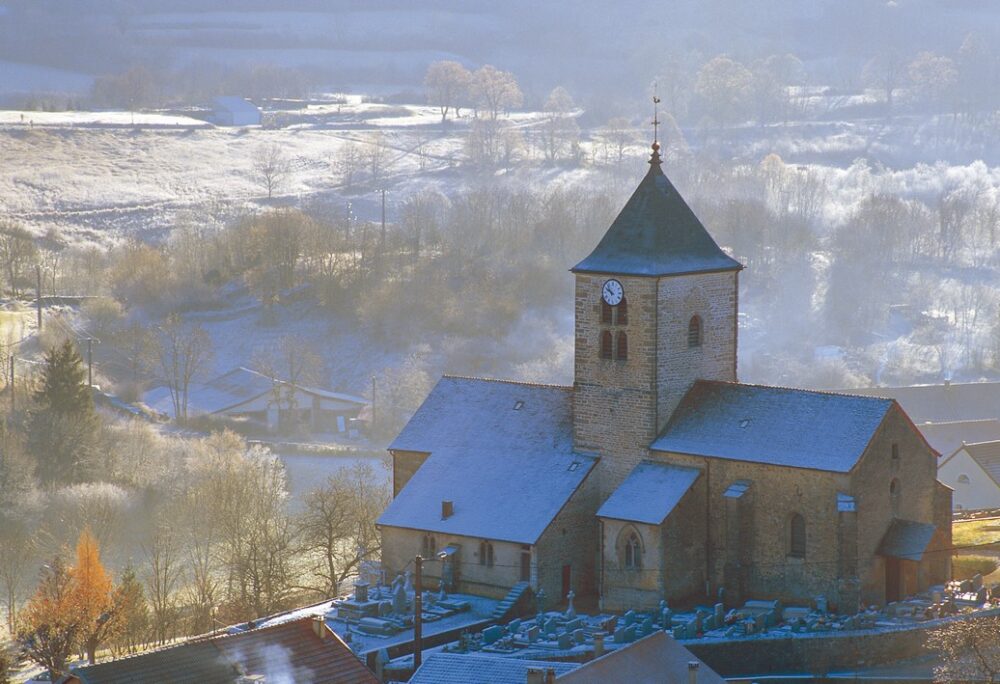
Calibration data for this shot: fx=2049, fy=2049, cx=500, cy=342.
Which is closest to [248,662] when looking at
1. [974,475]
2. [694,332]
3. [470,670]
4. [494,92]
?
[470,670]

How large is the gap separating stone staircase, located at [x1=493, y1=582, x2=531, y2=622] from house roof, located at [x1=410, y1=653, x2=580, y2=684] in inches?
389

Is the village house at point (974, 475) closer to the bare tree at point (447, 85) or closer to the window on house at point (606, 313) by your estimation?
the window on house at point (606, 313)

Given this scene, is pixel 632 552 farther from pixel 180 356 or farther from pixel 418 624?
pixel 180 356

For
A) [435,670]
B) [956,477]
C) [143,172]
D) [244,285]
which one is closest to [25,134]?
[143,172]

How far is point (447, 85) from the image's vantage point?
7229 inches

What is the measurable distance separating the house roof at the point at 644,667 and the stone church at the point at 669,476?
10.4 m

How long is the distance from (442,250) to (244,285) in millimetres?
12902

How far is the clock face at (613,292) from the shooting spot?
2204 inches

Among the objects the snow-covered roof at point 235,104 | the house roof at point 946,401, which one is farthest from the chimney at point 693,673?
the snow-covered roof at point 235,104

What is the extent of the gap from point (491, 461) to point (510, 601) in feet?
16.5

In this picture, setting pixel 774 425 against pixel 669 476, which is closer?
pixel 774 425

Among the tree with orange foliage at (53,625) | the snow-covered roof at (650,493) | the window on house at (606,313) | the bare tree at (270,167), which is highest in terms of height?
the bare tree at (270,167)

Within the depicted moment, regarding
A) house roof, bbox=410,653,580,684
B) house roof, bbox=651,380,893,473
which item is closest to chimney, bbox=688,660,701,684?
house roof, bbox=410,653,580,684

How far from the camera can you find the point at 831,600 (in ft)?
173
